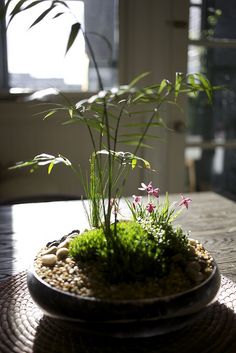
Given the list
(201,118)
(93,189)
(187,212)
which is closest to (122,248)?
(93,189)

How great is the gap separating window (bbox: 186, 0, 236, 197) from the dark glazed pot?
6.03 feet

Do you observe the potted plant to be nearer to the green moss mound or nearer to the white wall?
the green moss mound

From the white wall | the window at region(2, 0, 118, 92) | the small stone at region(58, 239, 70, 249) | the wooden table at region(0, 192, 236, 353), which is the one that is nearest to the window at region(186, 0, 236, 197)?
the white wall

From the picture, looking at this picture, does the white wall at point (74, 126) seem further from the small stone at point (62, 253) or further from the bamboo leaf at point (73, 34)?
the bamboo leaf at point (73, 34)

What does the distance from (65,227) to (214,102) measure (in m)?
1.57

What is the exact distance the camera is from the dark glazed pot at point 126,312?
1.49 feet

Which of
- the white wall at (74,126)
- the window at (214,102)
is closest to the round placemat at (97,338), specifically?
the white wall at (74,126)

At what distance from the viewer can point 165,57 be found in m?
2.12

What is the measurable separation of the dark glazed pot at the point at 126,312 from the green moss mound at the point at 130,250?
5 centimetres

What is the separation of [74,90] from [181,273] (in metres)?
1.73

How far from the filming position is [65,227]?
107 cm

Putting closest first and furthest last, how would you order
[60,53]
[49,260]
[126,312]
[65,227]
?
[126,312]
[49,260]
[65,227]
[60,53]

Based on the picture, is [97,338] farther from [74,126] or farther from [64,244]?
[74,126]

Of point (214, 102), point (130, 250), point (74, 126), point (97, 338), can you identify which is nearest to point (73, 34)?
point (130, 250)
